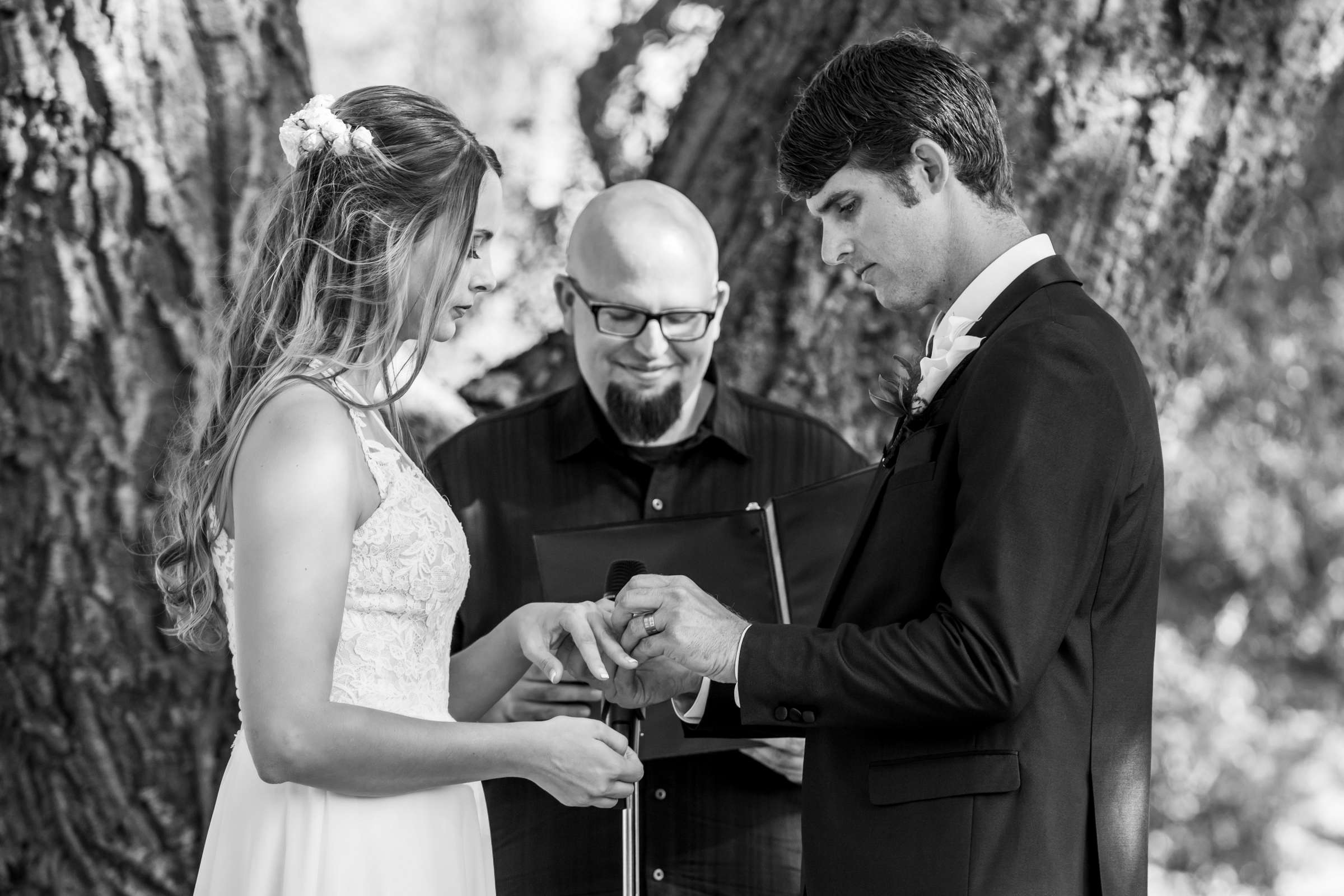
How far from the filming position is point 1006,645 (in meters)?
1.96

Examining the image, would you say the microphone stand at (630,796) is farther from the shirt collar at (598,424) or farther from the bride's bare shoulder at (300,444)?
the shirt collar at (598,424)

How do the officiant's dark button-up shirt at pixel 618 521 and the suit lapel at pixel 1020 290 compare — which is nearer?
the suit lapel at pixel 1020 290

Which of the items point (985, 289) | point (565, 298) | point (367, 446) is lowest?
point (367, 446)

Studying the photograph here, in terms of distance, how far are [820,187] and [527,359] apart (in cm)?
169

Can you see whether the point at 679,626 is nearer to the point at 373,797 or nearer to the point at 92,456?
the point at 373,797

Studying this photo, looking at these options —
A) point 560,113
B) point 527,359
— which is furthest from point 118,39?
point 560,113

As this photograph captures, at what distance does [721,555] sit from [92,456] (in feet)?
5.14

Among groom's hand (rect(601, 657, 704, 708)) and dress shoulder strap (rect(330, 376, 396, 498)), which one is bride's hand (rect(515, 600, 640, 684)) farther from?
dress shoulder strap (rect(330, 376, 396, 498))

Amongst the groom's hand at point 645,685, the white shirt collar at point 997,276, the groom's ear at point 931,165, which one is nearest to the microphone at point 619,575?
the groom's hand at point 645,685

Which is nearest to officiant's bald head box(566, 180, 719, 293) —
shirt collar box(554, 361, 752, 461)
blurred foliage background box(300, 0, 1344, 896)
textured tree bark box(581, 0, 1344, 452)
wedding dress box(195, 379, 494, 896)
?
shirt collar box(554, 361, 752, 461)

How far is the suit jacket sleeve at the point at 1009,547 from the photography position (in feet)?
6.45

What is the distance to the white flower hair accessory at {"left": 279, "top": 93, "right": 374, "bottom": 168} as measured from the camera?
2.39 m

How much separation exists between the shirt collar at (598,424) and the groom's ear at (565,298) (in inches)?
9.1

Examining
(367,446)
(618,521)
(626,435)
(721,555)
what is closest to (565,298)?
(626,435)
